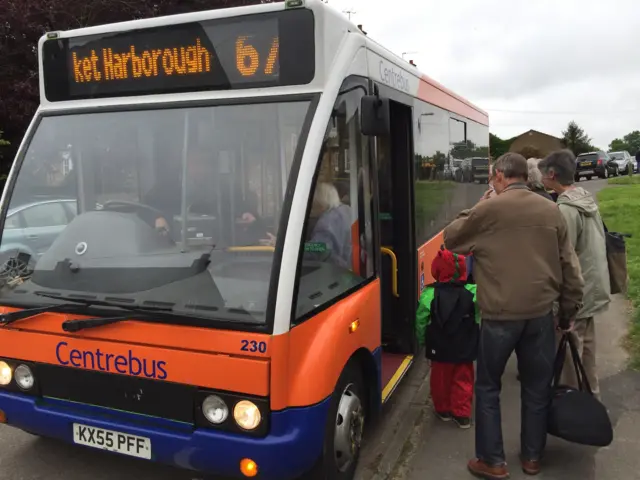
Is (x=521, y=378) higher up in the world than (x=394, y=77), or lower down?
lower down

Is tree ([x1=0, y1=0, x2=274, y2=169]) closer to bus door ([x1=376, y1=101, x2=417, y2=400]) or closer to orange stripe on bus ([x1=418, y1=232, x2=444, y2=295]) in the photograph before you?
orange stripe on bus ([x1=418, y1=232, x2=444, y2=295])

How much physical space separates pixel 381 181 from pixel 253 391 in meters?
2.27

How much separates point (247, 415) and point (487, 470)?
5.45 feet

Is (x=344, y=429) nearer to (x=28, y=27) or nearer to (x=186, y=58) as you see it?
(x=186, y=58)

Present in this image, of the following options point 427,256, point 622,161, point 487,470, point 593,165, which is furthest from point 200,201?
point 622,161

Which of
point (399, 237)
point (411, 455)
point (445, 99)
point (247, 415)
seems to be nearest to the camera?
point (247, 415)

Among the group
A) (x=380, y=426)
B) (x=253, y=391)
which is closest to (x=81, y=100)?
(x=253, y=391)

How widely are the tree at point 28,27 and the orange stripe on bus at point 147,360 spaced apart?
35.8 ft

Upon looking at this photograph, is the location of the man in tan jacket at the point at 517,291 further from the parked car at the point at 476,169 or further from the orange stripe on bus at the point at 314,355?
the parked car at the point at 476,169

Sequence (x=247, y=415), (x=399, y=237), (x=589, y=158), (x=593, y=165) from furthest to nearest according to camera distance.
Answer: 1. (x=589, y=158)
2. (x=593, y=165)
3. (x=399, y=237)
4. (x=247, y=415)

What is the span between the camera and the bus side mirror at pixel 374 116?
3.22 metres

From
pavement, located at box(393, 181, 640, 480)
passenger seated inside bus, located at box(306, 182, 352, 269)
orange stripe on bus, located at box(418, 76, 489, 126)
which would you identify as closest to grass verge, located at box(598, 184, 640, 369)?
pavement, located at box(393, 181, 640, 480)

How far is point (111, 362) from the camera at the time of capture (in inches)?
118

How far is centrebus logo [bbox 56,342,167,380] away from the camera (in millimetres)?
2906
